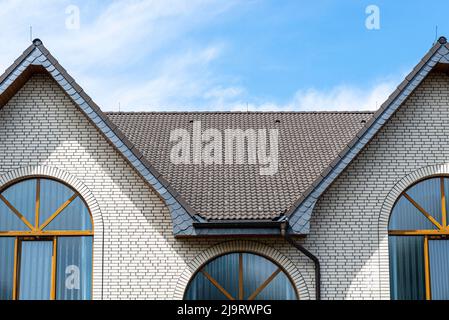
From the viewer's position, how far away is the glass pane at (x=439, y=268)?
16.4 metres

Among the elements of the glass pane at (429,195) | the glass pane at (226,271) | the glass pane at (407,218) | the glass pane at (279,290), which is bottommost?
the glass pane at (279,290)

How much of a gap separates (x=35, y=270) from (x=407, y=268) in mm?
7017

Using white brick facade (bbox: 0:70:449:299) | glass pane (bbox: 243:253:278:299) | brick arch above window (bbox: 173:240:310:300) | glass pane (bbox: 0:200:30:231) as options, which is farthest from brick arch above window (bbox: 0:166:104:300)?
glass pane (bbox: 243:253:278:299)

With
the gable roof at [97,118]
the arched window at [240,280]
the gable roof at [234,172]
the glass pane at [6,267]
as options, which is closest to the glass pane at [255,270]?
the arched window at [240,280]

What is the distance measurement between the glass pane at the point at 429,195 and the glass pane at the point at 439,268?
542mm

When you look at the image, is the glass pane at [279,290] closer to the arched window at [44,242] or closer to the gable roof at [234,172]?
the gable roof at [234,172]

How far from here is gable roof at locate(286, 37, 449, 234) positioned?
15961mm

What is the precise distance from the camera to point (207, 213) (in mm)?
16344
